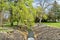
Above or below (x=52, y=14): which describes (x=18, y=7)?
above

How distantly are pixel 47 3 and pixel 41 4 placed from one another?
1.77 metres

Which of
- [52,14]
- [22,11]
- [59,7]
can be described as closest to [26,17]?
[22,11]

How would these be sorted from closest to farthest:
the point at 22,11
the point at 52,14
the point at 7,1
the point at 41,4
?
the point at 7,1 < the point at 22,11 < the point at 41,4 < the point at 52,14

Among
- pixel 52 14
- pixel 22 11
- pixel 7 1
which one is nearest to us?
pixel 7 1

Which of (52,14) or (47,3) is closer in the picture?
(47,3)

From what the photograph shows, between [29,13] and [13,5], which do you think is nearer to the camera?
A: [13,5]

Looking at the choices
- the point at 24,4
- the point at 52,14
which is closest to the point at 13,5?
the point at 24,4

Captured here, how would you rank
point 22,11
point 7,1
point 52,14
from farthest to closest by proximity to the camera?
point 52,14 < point 22,11 < point 7,1

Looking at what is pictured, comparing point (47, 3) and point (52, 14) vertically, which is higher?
point (47, 3)

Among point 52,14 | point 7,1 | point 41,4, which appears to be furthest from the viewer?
point 52,14

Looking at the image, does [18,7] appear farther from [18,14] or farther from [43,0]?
[43,0]

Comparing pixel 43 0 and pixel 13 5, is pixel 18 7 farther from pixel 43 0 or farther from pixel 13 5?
pixel 43 0

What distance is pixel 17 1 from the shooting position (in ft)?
59.6

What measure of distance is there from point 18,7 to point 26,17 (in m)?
1.48
